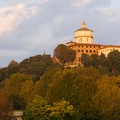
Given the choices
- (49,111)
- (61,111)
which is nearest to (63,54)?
(49,111)

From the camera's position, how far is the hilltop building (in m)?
107

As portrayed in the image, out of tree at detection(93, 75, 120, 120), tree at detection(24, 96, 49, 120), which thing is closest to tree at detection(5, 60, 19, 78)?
tree at detection(24, 96, 49, 120)

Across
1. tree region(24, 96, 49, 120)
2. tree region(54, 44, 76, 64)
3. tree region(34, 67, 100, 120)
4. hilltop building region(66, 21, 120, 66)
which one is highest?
hilltop building region(66, 21, 120, 66)

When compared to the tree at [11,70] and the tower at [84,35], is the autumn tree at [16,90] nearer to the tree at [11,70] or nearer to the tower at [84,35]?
the tree at [11,70]

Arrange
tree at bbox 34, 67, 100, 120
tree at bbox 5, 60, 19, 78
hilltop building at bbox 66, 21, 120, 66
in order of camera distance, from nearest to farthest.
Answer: tree at bbox 34, 67, 100, 120 → tree at bbox 5, 60, 19, 78 → hilltop building at bbox 66, 21, 120, 66

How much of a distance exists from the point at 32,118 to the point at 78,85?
19.1 feet

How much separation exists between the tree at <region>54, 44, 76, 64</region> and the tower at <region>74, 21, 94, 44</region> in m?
14.7

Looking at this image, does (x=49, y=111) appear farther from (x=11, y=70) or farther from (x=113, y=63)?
(x=11, y=70)

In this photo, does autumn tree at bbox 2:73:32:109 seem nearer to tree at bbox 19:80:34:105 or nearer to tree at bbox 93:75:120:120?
tree at bbox 19:80:34:105

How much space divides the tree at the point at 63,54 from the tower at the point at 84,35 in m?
14.7

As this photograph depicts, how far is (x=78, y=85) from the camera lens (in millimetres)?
42750

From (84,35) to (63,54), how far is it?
19314 millimetres

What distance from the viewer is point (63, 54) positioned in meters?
100

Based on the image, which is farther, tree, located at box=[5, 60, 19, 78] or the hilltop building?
the hilltop building
